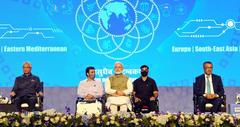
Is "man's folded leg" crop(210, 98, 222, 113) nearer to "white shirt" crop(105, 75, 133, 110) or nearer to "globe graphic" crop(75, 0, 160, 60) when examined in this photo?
"white shirt" crop(105, 75, 133, 110)

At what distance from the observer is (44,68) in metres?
10.3

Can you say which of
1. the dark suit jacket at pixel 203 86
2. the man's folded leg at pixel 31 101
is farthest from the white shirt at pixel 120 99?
the man's folded leg at pixel 31 101

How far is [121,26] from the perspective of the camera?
10391mm

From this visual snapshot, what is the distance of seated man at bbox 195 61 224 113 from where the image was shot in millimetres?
8844

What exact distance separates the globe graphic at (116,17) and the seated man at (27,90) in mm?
1806

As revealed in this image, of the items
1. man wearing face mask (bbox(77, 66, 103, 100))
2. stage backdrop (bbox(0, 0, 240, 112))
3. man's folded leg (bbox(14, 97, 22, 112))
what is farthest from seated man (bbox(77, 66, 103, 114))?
stage backdrop (bbox(0, 0, 240, 112))

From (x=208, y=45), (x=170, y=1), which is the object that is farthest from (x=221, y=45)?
(x=170, y=1)

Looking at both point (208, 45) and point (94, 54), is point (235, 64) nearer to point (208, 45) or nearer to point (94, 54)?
point (208, 45)

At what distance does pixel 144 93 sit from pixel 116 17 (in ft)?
6.11

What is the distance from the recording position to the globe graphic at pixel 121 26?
10.4m

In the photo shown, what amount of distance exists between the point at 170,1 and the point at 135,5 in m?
0.63

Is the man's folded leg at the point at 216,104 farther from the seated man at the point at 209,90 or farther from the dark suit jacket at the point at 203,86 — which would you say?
the dark suit jacket at the point at 203,86

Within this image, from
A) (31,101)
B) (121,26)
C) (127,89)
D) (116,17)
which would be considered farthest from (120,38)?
(31,101)

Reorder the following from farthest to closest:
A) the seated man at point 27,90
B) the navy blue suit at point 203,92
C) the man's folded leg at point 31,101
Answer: the seated man at point 27,90
the man's folded leg at point 31,101
the navy blue suit at point 203,92
